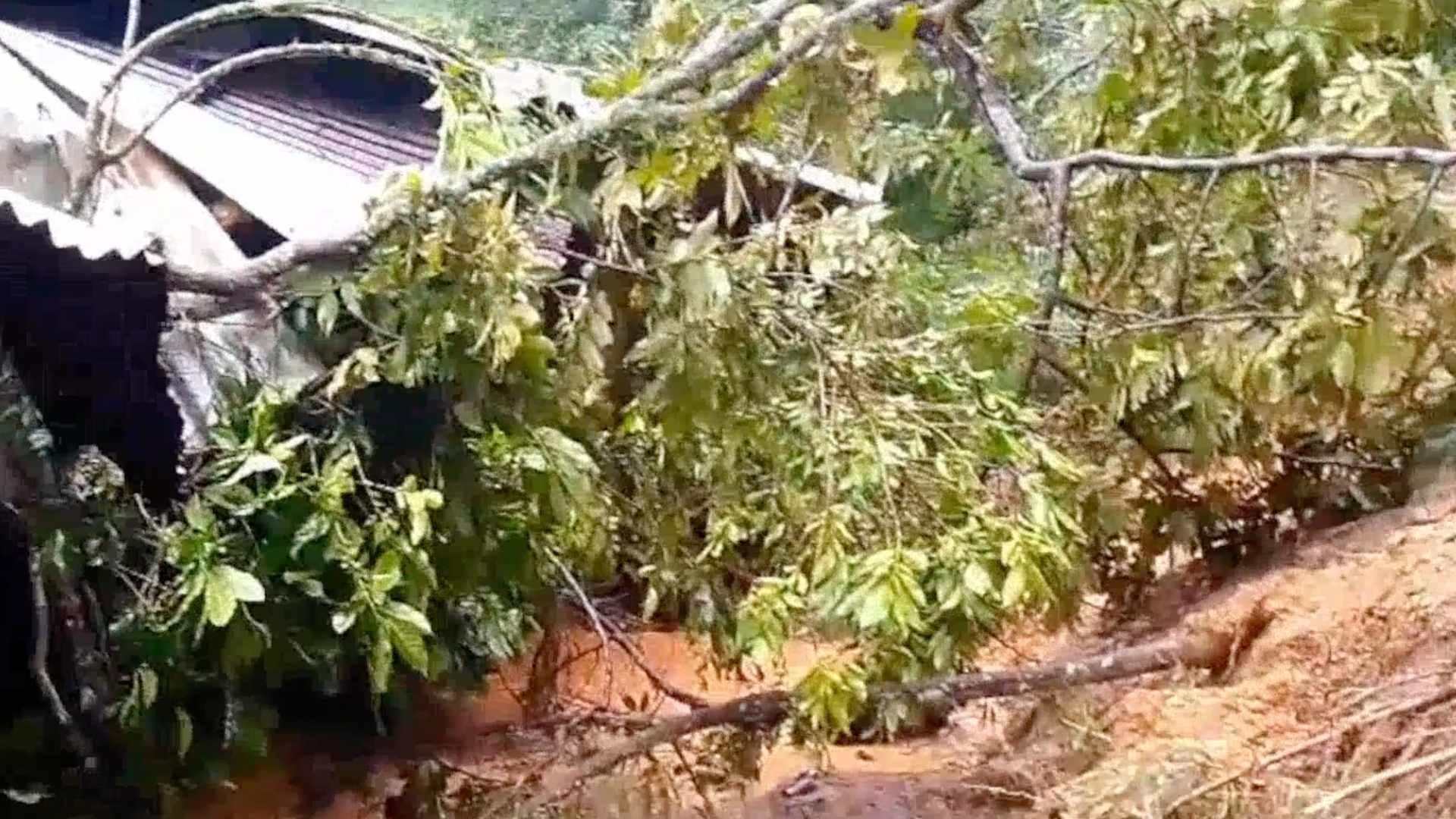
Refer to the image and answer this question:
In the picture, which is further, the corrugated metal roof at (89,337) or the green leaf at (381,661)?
the green leaf at (381,661)

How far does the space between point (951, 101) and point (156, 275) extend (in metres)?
2.19

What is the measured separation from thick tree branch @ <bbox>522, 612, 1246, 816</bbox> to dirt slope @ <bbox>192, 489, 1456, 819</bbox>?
1.6 inches

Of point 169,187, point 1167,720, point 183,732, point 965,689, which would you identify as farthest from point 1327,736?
point 169,187

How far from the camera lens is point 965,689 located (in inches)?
106

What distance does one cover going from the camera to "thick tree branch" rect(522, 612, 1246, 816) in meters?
2.64

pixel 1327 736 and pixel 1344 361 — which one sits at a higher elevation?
pixel 1344 361

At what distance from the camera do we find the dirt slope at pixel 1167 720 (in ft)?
6.46

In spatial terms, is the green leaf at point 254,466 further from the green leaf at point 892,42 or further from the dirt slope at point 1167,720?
the green leaf at point 892,42

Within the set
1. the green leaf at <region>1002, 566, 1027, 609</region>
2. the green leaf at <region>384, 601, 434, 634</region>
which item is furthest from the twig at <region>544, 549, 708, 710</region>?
the green leaf at <region>1002, 566, 1027, 609</region>

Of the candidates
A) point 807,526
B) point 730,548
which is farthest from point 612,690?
point 807,526

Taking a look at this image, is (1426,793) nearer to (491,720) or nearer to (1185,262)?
(1185,262)

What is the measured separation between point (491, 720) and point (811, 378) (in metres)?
1.26

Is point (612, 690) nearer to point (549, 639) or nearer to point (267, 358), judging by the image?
point (549, 639)

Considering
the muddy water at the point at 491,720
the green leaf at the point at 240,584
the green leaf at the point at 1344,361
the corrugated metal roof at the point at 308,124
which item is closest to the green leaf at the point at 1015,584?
the muddy water at the point at 491,720
